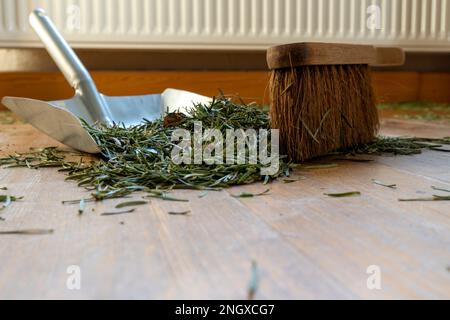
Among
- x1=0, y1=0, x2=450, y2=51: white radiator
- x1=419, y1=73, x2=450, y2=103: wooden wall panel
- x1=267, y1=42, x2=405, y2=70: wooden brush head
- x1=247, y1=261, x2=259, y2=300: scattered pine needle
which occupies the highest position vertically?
x1=0, y1=0, x2=450, y2=51: white radiator

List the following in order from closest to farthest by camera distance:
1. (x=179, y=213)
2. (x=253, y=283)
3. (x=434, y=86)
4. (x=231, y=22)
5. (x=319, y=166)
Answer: (x=253, y=283) < (x=179, y=213) < (x=319, y=166) < (x=231, y=22) < (x=434, y=86)

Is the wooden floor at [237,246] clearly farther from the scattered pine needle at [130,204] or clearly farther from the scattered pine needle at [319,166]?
the scattered pine needle at [319,166]

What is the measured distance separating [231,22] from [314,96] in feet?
4.10

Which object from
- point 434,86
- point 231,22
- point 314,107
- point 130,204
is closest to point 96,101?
point 314,107

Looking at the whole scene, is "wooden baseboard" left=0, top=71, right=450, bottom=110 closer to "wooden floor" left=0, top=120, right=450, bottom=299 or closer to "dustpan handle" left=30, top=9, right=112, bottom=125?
"dustpan handle" left=30, top=9, right=112, bottom=125

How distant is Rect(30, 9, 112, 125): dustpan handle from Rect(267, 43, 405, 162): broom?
0.50 metres

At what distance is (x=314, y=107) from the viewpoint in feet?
3.04

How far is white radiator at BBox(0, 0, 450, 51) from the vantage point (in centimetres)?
197

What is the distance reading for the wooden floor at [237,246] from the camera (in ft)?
1.29

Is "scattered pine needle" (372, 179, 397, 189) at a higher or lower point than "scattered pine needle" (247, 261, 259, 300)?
lower

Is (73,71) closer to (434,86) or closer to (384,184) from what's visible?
(384,184)

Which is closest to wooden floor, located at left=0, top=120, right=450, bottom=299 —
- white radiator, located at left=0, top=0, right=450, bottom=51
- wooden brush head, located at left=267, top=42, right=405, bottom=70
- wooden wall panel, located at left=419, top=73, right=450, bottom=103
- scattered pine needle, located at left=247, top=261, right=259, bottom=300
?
scattered pine needle, located at left=247, top=261, right=259, bottom=300
